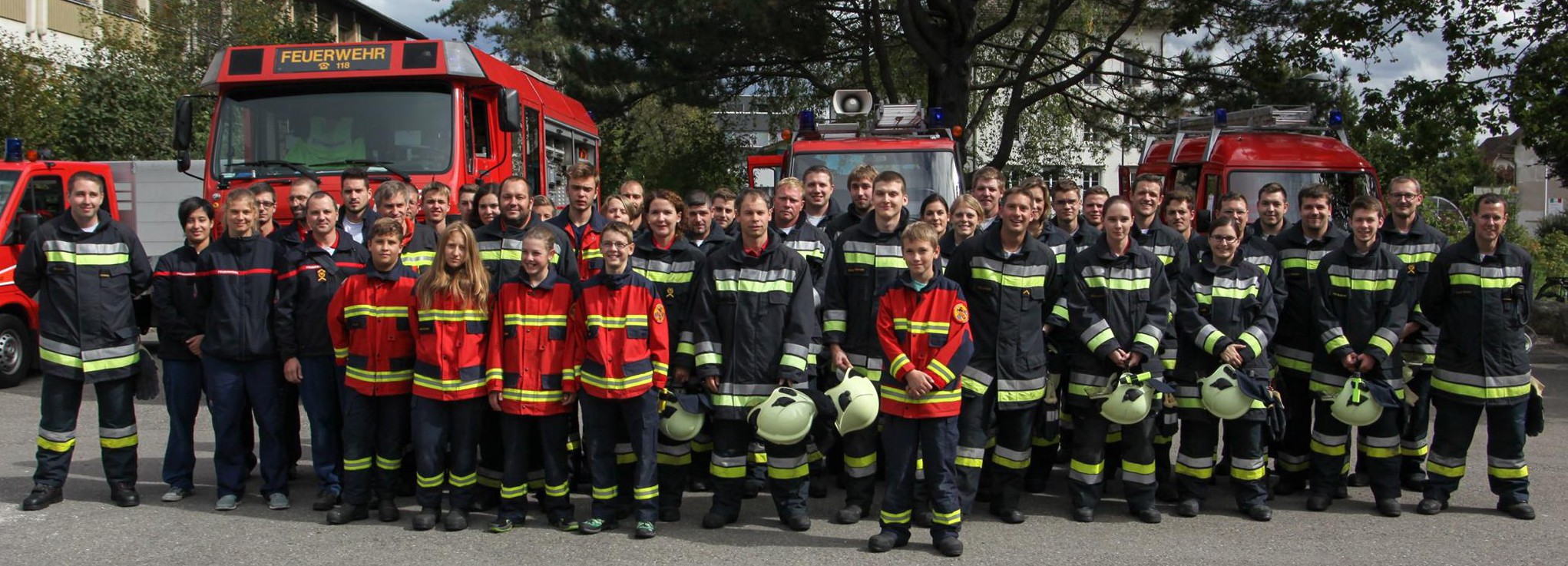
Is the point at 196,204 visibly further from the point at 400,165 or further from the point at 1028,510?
the point at 1028,510

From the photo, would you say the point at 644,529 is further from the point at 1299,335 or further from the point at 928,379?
the point at 1299,335

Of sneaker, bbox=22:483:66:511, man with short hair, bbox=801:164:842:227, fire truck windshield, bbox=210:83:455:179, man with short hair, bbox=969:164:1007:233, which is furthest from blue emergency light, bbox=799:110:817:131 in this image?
sneaker, bbox=22:483:66:511

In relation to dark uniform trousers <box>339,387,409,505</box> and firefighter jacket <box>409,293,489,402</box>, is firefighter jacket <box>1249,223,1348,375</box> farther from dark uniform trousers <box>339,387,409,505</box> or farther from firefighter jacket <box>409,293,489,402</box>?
dark uniform trousers <box>339,387,409,505</box>

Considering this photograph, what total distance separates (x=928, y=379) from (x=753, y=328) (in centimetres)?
95

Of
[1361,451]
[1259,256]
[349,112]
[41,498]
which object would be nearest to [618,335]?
[41,498]

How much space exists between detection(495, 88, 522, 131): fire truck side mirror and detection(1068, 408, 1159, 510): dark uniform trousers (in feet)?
17.6

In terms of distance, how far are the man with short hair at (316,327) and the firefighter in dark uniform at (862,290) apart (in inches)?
94.4

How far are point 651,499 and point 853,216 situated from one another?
238 cm

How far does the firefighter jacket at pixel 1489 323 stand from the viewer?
20.5 ft

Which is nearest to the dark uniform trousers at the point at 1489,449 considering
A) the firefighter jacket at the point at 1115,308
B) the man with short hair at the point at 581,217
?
the firefighter jacket at the point at 1115,308

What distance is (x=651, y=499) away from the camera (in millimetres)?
5820

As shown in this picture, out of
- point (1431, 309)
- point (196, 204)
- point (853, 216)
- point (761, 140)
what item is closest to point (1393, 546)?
point (1431, 309)

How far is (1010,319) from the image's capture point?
5.90 m

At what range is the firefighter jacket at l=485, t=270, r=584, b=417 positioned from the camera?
5750 millimetres
